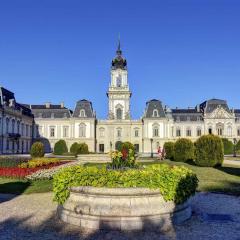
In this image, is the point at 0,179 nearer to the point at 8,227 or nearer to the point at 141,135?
the point at 8,227

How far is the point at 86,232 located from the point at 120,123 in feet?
202

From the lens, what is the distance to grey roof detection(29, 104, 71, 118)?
70.1 metres

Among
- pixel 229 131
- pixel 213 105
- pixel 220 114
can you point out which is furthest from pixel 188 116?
pixel 229 131

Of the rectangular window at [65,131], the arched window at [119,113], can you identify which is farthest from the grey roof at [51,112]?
the arched window at [119,113]

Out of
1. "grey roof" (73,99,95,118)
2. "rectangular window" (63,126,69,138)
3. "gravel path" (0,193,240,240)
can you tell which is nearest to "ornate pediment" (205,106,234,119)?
"grey roof" (73,99,95,118)

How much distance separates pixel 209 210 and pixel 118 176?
120 inches

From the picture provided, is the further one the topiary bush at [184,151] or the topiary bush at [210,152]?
the topiary bush at [184,151]

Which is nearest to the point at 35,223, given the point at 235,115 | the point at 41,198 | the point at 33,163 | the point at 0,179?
the point at 41,198

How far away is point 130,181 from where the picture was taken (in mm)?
7758

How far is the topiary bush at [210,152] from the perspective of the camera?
2394 cm

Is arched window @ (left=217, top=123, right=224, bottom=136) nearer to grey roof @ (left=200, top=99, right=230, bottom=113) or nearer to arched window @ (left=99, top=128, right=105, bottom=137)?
grey roof @ (left=200, top=99, right=230, bottom=113)

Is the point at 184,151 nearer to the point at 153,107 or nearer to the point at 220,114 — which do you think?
the point at 153,107

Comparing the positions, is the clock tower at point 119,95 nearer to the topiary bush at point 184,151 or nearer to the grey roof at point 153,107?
the grey roof at point 153,107

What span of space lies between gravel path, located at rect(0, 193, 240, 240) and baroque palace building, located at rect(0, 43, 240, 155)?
187ft
